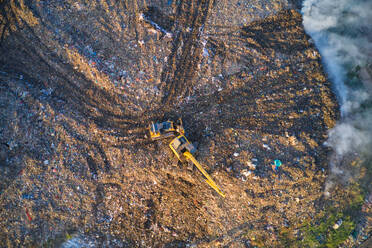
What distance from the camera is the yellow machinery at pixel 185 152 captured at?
7238 millimetres

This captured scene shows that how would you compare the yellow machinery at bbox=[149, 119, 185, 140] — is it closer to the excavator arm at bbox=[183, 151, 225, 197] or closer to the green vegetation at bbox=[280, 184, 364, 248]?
the excavator arm at bbox=[183, 151, 225, 197]

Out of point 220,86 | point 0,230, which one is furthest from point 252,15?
point 0,230

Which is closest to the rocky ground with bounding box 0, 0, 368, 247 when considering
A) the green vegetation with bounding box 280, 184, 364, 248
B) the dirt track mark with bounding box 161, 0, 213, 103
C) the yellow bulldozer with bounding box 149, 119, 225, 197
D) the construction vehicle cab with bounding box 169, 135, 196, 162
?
the dirt track mark with bounding box 161, 0, 213, 103

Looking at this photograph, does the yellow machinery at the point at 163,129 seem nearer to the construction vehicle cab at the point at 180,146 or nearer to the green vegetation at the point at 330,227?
the construction vehicle cab at the point at 180,146

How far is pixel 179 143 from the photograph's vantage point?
23.6ft

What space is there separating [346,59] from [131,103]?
7.63m

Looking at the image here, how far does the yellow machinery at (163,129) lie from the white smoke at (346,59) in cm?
504

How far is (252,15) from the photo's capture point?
8.12 m

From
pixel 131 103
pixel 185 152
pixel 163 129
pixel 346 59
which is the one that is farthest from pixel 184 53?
pixel 346 59

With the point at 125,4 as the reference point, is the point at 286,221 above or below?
below

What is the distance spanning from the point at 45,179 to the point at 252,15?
9.18 m

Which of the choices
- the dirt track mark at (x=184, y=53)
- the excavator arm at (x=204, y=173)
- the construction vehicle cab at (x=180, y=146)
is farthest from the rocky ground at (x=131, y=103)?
the construction vehicle cab at (x=180, y=146)

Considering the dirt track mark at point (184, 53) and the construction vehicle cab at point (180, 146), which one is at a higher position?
the dirt track mark at point (184, 53)

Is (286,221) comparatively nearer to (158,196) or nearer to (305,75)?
(158,196)
